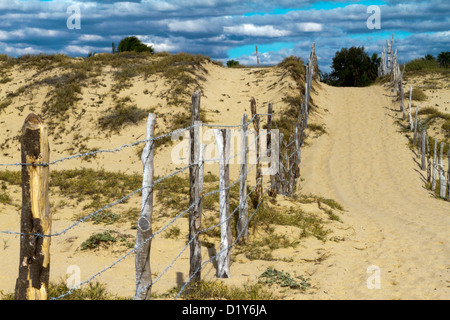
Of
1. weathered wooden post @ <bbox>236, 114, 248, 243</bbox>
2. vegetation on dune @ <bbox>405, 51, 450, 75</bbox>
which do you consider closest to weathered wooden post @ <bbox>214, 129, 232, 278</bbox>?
weathered wooden post @ <bbox>236, 114, 248, 243</bbox>

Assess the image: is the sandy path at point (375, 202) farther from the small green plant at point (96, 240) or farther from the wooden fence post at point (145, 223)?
the small green plant at point (96, 240)

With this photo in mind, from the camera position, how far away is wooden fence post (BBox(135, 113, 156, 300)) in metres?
4.09

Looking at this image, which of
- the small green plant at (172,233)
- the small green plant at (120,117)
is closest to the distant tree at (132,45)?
the small green plant at (120,117)

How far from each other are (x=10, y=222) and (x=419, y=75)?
27.8 meters

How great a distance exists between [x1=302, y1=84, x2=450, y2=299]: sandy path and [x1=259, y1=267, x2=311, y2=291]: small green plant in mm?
258

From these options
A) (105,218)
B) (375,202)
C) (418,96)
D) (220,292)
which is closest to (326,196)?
(375,202)

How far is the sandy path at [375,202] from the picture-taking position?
5957 mm

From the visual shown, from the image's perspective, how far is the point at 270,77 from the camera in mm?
25891

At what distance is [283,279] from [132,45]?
87.9 ft

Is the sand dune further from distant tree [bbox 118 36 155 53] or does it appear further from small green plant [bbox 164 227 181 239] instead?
distant tree [bbox 118 36 155 53]

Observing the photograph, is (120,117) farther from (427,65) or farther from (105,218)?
(427,65)

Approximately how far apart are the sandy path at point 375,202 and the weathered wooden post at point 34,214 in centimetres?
355

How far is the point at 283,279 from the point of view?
591cm
